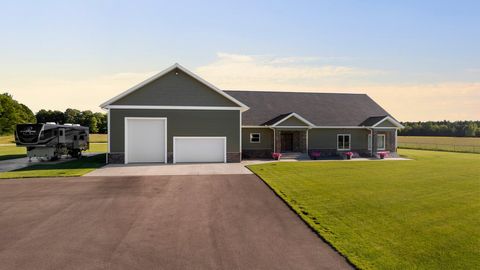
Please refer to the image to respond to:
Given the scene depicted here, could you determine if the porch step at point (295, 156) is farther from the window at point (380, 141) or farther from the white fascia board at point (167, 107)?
the window at point (380, 141)

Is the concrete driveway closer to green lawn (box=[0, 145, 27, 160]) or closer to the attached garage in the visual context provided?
A: the attached garage

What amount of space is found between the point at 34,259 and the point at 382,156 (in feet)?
101

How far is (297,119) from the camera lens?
99.8 feet

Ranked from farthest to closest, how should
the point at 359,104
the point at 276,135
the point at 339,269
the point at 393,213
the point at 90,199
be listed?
the point at 359,104
the point at 276,135
the point at 90,199
the point at 393,213
the point at 339,269

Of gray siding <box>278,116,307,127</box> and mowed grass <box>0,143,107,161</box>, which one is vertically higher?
gray siding <box>278,116,307,127</box>

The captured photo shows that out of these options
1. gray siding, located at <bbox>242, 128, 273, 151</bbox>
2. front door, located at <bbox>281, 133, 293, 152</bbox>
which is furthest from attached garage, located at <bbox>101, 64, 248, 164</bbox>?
front door, located at <bbox>281, 133, 293, 152</bbox>

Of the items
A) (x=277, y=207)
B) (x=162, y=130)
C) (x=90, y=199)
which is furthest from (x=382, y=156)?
(x=90, y=199)

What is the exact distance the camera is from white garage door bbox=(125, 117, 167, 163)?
24969 mm

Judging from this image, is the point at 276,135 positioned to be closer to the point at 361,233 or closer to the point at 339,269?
the point at 361,233

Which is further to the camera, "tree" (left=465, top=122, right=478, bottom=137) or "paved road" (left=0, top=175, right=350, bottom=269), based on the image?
"tree" (left=465, top=122, right=478, bottom=137)

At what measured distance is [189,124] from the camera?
83.6 ft

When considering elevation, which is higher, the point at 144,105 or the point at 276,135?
the point at 144,105

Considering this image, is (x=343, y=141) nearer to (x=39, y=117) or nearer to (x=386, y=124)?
(x=386, y=124)

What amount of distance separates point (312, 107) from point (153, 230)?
94.3 feet
